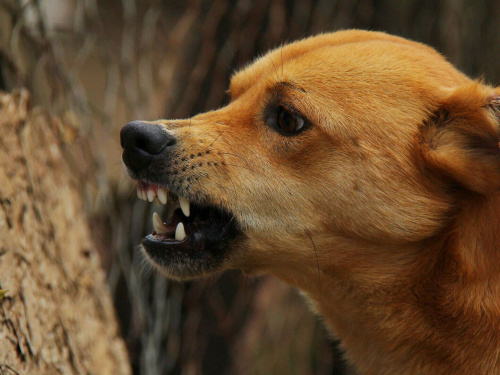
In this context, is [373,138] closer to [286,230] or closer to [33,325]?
→ [286,230]

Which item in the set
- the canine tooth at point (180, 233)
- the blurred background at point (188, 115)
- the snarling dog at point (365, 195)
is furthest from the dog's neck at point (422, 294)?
the blurred background at point (188, 115)

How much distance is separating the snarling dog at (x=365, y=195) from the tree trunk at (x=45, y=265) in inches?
22.9

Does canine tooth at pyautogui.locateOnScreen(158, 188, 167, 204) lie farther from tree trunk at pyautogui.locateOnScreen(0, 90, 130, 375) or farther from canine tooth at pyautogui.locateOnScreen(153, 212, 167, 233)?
tree trunk at pyautogui.locateOnScreen(0, 90, 130, 375)

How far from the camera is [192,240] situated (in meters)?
2.82

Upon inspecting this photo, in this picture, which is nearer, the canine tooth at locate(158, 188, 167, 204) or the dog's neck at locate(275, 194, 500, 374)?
the dog's neck at locate(275, 194, 500, 374)

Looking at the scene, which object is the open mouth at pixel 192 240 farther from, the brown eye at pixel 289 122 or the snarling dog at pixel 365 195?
the brown eye at pixel 289 122

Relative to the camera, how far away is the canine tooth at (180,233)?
9.12ft

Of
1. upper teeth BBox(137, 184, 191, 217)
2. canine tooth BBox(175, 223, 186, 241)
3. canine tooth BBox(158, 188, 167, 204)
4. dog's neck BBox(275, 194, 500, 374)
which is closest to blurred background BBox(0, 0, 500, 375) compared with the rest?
upper teeth BBox(137, 184, 191, 217)

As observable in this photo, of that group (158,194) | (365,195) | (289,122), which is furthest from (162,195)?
(365,195)

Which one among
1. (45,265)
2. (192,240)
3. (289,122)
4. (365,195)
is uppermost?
(289,122)

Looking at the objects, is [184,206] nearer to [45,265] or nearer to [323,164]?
[323,164]

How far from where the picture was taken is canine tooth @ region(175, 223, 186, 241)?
9.12ft

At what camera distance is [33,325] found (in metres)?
2.75

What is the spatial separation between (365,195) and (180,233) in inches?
32.6
